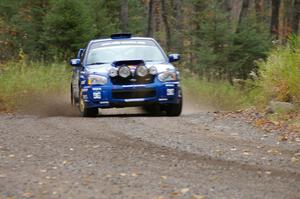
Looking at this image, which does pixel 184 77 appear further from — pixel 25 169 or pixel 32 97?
pixel 25 169

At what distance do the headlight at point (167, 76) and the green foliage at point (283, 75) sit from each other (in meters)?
2.17

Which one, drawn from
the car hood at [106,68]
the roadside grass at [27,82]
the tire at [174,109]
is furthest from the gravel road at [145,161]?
the roadside grass at [27,82]

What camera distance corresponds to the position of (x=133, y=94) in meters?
13.4

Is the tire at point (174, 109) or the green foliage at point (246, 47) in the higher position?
the green foliage at point (246, 47)

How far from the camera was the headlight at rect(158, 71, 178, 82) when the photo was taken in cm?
1342

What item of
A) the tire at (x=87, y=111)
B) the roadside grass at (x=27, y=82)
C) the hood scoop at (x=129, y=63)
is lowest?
the tire at (x=87, y=111)

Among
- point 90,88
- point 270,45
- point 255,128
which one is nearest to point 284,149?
point 255,128

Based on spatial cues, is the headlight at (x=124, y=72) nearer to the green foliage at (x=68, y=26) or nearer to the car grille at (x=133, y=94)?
the car grille at (x=133, y=94)

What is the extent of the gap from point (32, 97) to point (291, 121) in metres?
7.21

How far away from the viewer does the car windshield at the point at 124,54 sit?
14242 millimetres

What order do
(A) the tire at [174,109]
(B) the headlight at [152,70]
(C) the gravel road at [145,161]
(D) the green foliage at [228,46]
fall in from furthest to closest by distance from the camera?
(D) the green foliage at [228,46] < (A) the tire at [174,109] < (B) the headlight at [152,70] < (C) the gravel road at [145,161]

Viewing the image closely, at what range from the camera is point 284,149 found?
8.78 m

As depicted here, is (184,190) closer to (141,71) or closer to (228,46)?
(141,71)

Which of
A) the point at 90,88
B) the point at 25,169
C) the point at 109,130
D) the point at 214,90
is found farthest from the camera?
the point at 214,90
